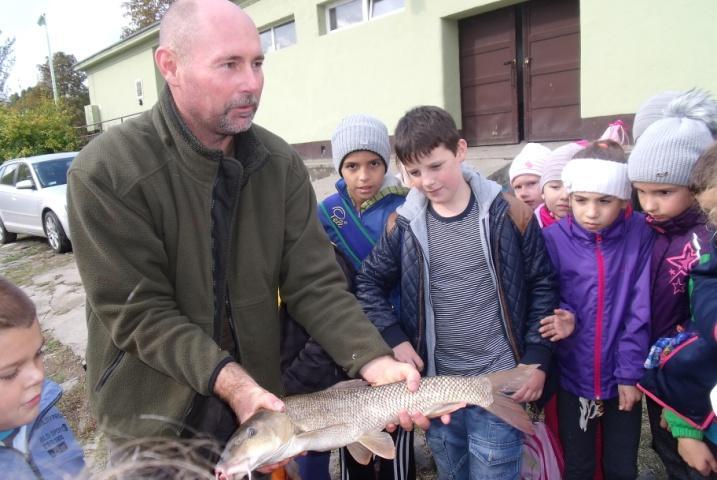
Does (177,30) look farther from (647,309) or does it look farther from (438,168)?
(647,309)

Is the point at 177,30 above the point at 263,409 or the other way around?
above

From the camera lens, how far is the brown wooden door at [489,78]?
9.44 meters

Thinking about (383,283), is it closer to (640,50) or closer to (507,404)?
(507,404)

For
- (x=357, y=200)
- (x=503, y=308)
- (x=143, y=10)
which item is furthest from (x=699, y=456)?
(x=143, y=10)

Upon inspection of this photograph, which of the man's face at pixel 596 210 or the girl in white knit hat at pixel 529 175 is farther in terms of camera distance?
the girl in white knit hat at pixel 529 175

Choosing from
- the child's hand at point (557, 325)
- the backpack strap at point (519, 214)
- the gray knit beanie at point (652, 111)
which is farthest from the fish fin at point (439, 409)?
the gray knit beanie at point (652, 111)

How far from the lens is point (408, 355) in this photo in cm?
281

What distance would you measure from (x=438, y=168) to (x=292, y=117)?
11260mm

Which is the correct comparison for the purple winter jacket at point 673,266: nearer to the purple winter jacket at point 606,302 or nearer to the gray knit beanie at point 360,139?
the purple winter jacket at point 606,302

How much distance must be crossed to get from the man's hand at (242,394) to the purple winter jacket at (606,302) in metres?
1.66

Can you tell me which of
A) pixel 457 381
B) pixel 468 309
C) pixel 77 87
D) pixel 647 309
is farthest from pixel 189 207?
pixel 77 87

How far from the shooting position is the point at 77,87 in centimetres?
4591

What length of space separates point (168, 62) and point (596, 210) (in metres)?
2.09

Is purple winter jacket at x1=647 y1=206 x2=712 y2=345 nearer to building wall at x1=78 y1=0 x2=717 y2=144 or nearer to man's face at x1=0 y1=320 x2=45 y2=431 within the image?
man's face at x1=0 y1=320 x2=45 y2=431
